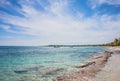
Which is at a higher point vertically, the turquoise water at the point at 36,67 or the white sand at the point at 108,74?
the white sand at the point at 108,74

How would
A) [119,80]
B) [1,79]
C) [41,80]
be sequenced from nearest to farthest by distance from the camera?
[119,80], [41,80], [1,79]

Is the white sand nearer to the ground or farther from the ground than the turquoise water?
farther from the ground

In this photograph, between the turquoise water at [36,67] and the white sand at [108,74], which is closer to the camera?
the white sand at [108,74]

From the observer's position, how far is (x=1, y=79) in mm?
17344

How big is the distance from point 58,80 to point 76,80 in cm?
185

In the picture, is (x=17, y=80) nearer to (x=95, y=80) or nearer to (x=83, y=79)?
(x=83, y=79)

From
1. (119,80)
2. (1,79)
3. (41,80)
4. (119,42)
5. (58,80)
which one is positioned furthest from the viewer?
(119,42)

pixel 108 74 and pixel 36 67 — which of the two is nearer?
pixel 108 74

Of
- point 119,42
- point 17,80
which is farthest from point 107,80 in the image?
point 119,42

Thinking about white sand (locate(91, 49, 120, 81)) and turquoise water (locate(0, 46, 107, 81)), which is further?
turquoise water (locate(0, 46, 107, 81))

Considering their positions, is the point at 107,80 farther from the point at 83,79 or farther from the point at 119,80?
the point at 83,79

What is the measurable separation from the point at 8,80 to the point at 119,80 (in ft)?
39.7

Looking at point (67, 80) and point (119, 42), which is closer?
point (67, 80)

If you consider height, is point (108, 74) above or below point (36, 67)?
above
